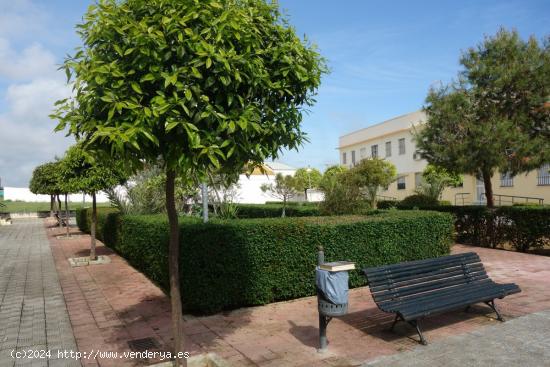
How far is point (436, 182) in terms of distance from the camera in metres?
22.0

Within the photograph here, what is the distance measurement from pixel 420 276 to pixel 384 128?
3652cm

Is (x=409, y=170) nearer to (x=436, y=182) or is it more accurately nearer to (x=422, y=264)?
(x=436, y=182)

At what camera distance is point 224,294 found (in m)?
5.78

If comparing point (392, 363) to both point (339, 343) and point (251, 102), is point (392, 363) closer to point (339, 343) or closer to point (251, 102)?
point (339, 343)

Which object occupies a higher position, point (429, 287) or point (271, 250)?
point (271, 250)

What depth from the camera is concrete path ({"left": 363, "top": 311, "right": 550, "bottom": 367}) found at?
395 cm

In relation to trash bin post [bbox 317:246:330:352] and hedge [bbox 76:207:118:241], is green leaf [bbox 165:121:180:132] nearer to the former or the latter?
trash bin post [bbox 317:246:330:352]

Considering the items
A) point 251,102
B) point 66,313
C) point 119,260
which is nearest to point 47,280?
point 119,260

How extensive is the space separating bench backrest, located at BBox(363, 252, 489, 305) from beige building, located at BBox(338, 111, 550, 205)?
1648cm


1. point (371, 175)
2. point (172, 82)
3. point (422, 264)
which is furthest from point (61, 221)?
point (172, 82)

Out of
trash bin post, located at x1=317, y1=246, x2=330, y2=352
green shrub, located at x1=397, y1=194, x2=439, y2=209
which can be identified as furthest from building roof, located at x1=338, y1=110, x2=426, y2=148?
trash bin post, located at x1=317, y1=246, x2=330, y2=352

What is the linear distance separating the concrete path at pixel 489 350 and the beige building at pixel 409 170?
17.3 m

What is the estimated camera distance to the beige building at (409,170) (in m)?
24.6

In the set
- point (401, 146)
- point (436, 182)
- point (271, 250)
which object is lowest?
point (271, 250)
